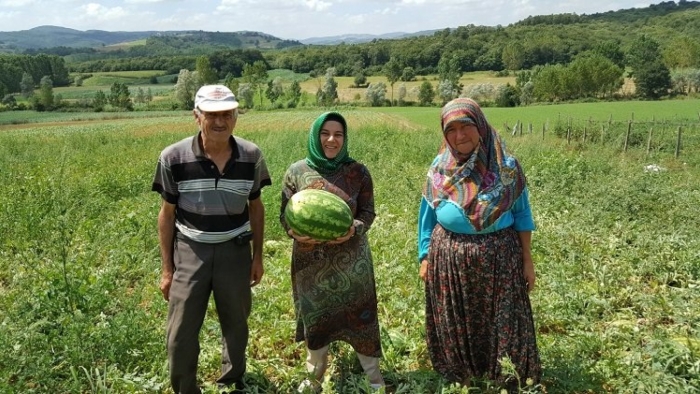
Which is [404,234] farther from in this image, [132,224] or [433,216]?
[132,224]

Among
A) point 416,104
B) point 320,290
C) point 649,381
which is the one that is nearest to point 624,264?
point 649,381

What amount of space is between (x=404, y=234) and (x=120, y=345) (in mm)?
4008

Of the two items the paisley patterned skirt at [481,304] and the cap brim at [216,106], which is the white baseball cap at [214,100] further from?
the paisley patterned skirt at [481,304]

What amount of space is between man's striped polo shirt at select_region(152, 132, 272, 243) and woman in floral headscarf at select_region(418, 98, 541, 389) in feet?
4.02

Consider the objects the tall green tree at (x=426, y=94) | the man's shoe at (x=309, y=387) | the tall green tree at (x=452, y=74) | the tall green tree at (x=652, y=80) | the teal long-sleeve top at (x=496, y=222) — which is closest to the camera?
the man's shoe at (x=309, y=387)

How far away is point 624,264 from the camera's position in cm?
523

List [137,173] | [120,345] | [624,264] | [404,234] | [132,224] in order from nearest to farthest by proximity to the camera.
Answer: [120,345], [624,264], [404,234], [132,224], [137,173]

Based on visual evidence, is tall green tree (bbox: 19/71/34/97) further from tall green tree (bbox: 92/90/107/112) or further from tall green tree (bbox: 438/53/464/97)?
tall green tree (bbox: 438/53/464/97)

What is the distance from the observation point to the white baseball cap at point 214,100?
2695 mm

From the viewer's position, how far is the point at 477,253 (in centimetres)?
299

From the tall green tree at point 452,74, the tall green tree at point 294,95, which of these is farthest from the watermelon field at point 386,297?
the tall green tree at point 452,74

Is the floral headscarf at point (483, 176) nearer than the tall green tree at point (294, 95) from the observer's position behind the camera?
Yes

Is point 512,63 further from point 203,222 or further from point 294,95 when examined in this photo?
point 203,222

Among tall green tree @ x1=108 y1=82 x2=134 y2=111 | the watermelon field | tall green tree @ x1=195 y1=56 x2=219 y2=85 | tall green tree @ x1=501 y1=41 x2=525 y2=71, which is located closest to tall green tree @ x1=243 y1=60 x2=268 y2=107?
tall green tree @ x1=195 y1=56 x2=219 y2=85
